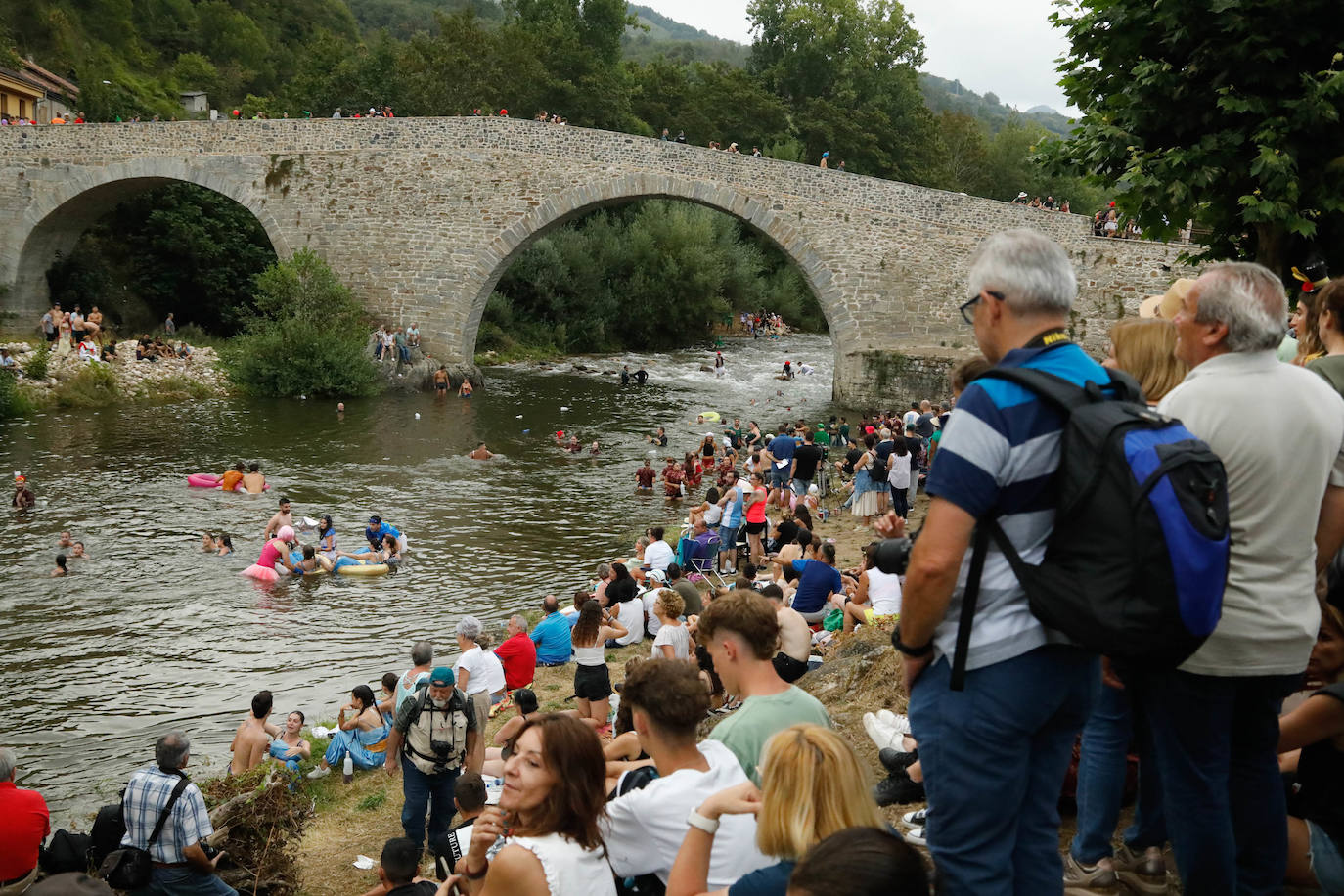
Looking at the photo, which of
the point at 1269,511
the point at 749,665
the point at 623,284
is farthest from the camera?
the point at 623,284

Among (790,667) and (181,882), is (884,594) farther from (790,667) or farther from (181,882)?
(181,882)

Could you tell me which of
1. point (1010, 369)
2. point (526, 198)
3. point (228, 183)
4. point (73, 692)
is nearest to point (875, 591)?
point (1010, 369)

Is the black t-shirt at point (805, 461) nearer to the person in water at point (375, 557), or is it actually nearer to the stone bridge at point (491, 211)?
the person in water at point (375, 557)

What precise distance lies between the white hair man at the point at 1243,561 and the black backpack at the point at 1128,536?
45 cm

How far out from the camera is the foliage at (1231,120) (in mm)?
6734

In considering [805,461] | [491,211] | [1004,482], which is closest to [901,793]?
[1004,482]

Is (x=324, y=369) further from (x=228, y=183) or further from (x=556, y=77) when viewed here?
(x=556, y=77)

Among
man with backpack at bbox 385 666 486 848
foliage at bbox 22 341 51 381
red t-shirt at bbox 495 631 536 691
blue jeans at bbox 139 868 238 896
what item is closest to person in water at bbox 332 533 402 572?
red t-shirt at bbox 495 631 536 691

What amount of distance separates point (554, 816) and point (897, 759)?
1734 millimetres

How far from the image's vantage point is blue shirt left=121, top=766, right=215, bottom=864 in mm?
4070

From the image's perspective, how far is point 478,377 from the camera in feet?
84.2

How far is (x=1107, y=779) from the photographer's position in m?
2.92

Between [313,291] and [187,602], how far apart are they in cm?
1441

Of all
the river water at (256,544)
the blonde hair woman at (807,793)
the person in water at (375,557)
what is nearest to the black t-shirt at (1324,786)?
the blonde hair woman at (807,793)
